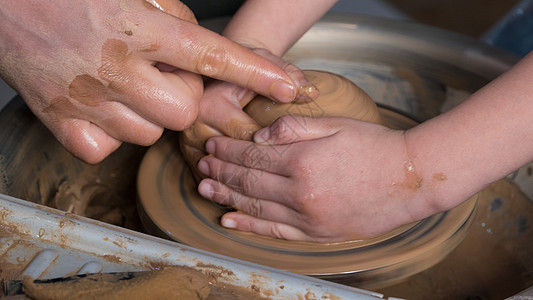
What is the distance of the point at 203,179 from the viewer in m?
0.95

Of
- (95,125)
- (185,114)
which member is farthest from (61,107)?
(185,114)

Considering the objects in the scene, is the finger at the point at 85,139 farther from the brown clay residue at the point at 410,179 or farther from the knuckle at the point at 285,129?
the brown clay residue at the point at 410,179

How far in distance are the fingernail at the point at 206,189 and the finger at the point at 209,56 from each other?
0.61 ft

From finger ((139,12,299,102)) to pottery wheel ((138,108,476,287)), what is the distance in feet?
0.81

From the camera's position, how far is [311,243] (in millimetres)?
874

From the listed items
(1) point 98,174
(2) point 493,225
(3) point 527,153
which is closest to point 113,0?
(1) point 98,174

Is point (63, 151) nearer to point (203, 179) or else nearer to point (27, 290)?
point (203, 179)

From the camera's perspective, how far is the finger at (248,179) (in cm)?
85

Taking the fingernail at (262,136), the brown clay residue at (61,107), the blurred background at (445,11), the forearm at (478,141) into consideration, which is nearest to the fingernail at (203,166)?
the fingernail at (262,136)

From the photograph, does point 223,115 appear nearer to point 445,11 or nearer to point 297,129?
point 297,129

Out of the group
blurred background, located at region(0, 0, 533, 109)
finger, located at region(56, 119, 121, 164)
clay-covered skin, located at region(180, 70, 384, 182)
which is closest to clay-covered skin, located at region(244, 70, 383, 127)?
clay-covered skin, located at region(180, 70, 384, 182)

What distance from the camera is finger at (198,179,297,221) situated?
0.86 meters

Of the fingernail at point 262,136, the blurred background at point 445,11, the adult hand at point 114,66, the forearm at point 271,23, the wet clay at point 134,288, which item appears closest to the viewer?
the wet clay at point 134,288

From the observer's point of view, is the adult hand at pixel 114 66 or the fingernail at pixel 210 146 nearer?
the adult hand at pixel 114 66
